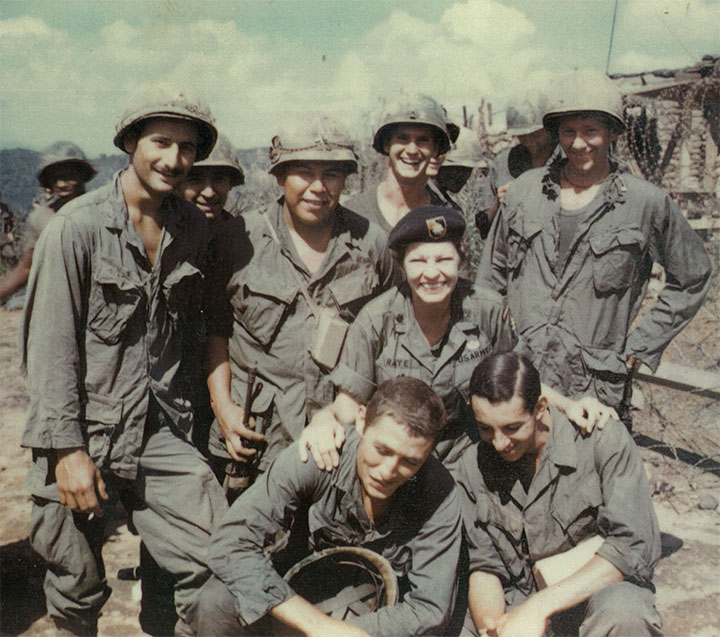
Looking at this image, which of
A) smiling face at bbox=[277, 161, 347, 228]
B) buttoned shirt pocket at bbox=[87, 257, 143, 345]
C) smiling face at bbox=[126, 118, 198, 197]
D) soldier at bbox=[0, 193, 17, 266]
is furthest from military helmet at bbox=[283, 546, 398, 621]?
soldier at bbox=[0, 193, 17, 266]

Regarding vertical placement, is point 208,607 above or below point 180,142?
below

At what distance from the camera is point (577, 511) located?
3229mm

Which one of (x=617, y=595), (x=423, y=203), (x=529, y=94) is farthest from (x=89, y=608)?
(x=529, y=94)

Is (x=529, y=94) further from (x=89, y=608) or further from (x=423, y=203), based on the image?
(x=89, y=608)

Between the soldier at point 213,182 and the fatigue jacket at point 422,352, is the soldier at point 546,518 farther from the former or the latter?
the soldier at point 213,182

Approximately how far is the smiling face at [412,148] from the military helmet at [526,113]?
1.47 metres

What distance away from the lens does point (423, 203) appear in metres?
4.43

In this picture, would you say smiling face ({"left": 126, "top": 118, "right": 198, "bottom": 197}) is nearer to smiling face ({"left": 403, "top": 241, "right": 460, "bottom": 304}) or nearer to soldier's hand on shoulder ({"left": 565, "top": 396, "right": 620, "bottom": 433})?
Answer: smiling face ({"left": 403, "top": 241, "right": 460, "bottom": 304})

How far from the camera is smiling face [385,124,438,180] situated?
13.6ft

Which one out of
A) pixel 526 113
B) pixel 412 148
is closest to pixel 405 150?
pixel 412 148

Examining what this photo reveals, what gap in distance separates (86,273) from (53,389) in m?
0.50

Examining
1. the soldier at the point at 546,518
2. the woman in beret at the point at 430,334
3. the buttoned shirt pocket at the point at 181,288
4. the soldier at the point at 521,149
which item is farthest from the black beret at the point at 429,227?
the soldier at the point at 521,149

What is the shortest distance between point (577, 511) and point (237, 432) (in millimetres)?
1680

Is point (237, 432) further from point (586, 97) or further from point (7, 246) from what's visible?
point (7, 246)
